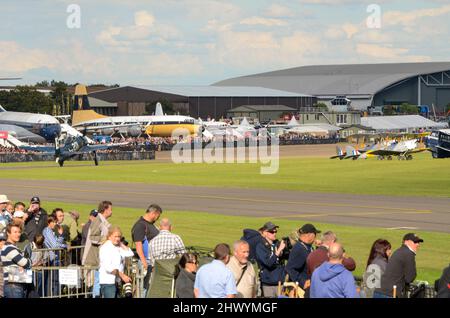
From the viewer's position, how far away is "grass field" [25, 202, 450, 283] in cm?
2782

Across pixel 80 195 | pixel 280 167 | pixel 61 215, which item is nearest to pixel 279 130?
pixel 280 167

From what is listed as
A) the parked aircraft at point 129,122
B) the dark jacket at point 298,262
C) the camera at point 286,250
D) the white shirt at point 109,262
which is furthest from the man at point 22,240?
the parked aircraft at point 129,122

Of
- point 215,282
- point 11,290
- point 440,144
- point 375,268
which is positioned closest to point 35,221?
point 11,290

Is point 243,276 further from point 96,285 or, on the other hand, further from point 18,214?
point 18,214

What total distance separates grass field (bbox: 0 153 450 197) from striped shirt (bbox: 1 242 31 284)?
3922 centimetres

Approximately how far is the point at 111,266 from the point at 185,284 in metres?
2.61

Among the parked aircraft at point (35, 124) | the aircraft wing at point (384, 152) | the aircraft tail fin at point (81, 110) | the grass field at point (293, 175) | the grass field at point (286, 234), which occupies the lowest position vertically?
the grass field at point (286, 234)

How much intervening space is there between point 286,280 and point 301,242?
673 mm

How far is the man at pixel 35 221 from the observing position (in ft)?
77.8

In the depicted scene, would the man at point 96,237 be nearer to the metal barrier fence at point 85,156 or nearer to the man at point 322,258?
the man at point 322,258

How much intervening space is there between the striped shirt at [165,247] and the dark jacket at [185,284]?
2.21m

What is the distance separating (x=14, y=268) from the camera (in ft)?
55.9

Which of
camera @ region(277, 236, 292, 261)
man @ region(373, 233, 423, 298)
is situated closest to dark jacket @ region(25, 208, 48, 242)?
camera @ region(277, 236, 292, 261)

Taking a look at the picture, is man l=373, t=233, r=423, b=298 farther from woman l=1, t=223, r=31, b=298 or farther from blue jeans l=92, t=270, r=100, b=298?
woman l=1, t=223, r=31, b=298
